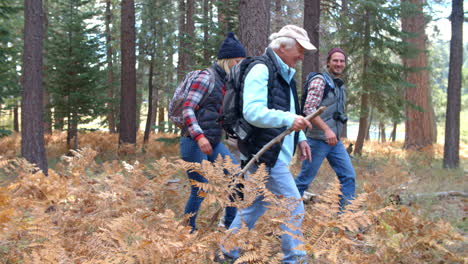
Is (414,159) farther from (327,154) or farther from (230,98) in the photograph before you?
(230,98)

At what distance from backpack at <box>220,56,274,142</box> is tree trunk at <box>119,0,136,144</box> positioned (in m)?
10.4

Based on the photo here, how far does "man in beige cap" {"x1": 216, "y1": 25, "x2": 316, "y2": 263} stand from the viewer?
3154 millimetres

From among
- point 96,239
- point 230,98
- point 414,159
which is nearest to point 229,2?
point 414,159

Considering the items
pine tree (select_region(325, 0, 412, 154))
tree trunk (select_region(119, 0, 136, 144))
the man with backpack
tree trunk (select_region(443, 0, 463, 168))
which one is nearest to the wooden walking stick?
the man with backpack

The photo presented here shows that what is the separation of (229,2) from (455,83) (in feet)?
21.5

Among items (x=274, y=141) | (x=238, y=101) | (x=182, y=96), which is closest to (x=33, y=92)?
(x=182, y=96)

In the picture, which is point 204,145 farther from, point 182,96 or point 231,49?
point 231,49

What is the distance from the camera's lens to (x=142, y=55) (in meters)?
19.4

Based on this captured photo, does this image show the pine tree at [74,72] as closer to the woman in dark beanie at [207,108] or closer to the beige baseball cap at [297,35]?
the woman in dark beanie at [207,108]

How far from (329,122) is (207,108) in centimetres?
157

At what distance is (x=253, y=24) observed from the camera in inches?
282

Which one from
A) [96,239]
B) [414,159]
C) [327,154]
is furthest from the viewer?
[414,159]

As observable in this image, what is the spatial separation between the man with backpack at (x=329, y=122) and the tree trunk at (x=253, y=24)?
7.86 feet

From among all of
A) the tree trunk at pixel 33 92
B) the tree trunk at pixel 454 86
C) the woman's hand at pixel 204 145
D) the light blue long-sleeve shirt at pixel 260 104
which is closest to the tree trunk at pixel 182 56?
the tree trunk at pixel 33 92
